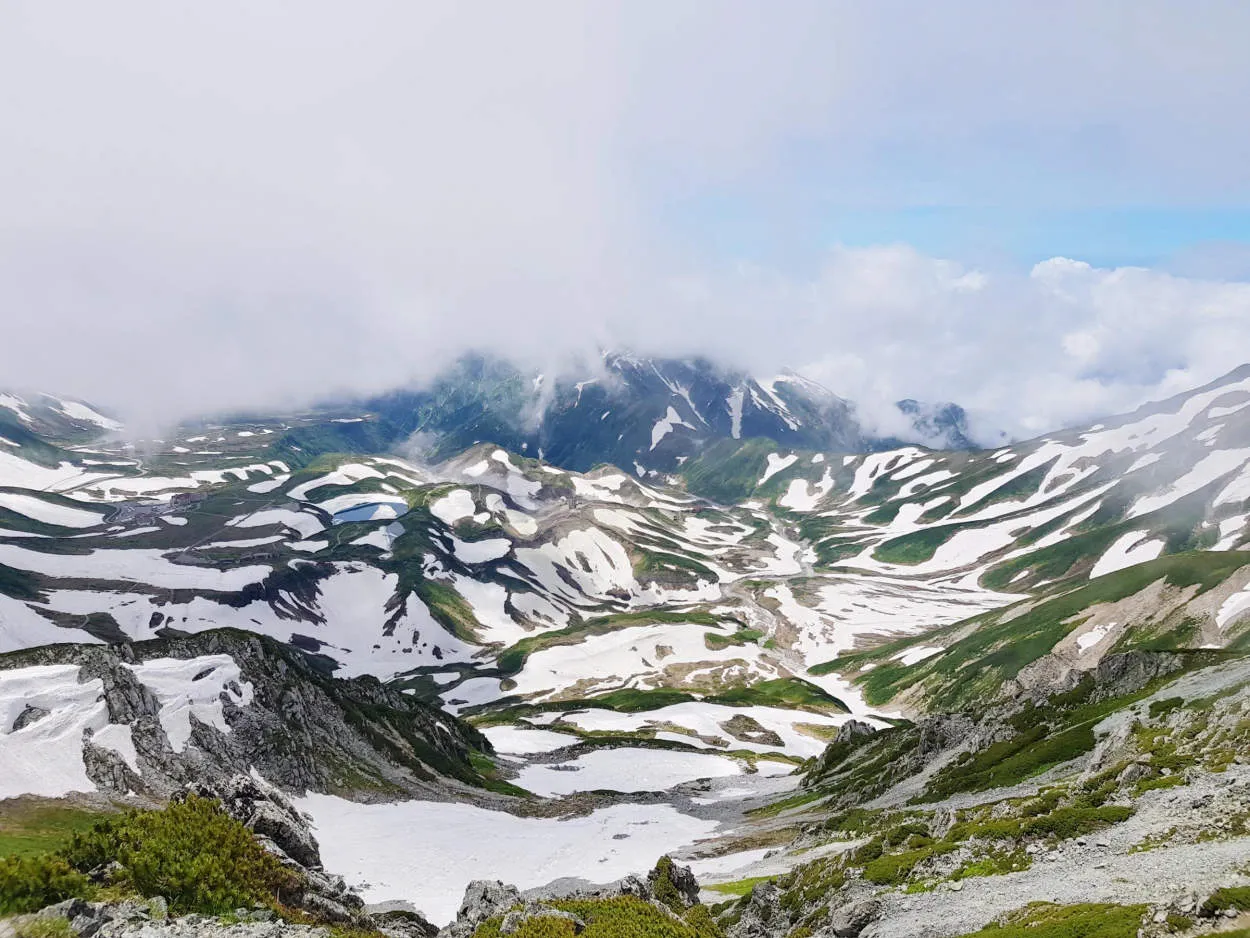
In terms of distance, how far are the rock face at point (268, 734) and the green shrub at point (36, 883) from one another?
34569mm

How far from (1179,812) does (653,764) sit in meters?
101

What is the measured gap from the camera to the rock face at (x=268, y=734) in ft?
182

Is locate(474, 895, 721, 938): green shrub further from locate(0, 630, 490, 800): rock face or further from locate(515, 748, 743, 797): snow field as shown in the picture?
locate(515, 748, 743, 797): snow field

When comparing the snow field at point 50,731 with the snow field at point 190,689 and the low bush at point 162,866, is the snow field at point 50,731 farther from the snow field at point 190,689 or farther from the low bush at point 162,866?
the low bush at point 162,866

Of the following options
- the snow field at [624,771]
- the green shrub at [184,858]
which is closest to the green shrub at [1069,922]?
the green shrub at [184,858]

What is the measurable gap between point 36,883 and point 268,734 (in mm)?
56634

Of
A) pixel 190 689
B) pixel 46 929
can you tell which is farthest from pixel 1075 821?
pixel 190 689

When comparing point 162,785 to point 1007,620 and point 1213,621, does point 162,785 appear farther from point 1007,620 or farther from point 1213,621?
point 1007,620

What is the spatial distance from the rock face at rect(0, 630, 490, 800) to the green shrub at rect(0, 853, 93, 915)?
34569 mm

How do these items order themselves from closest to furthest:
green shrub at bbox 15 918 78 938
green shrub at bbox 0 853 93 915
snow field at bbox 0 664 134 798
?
green shrub at bbox 15 918 78 938 < green shrub at bbox 0 853 93 915 < snow field at bbox 0 664 134 798

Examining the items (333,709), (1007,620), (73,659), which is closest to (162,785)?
(73,659)

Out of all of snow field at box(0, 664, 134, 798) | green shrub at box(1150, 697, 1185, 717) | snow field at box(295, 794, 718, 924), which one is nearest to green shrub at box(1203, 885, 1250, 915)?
green shrub at box(1150, 697, 1185, 717)

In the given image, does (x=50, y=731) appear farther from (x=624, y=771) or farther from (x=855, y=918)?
(x=624, y=771)

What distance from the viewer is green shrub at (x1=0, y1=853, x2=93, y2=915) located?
58.3 feet
